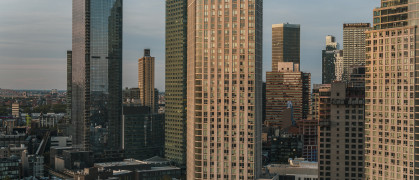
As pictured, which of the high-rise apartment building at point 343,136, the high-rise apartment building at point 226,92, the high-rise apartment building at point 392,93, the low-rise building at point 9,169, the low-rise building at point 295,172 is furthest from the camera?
the low-rise building at point 295,172

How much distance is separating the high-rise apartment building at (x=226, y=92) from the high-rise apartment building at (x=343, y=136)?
34.8 meters

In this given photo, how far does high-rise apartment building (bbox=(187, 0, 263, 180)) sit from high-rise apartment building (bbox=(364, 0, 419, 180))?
26924 mm

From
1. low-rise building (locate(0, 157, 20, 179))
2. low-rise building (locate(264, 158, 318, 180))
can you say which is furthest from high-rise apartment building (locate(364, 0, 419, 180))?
low-rise building (locate(0, 157, 20, 179))

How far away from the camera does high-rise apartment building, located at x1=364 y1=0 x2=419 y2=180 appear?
106188mm

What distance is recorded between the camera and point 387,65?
365ft

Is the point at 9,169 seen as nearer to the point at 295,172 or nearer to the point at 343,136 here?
the point at 295,172

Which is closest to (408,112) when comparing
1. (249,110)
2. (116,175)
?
(249,110)

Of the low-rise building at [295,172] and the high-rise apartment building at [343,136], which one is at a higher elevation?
the high-rise apartment building at [343,136]

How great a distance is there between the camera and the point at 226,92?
416ft

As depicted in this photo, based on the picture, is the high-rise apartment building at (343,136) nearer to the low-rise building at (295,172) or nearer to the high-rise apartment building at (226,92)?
the low-rise building at (295,172)

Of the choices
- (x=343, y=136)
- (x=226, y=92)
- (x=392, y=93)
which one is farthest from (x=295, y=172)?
(x=392, y=93)

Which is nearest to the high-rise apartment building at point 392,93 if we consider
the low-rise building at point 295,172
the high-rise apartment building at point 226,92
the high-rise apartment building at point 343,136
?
the high-rise apartment building at point 226,92

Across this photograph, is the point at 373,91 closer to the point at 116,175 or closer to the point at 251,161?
the point at 251,161

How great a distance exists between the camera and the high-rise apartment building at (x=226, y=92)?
125 metres
